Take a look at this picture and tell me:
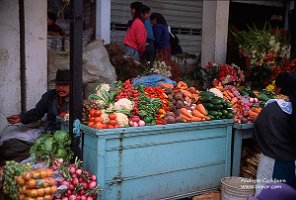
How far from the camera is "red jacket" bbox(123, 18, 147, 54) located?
654cm

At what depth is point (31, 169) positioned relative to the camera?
3391 millimetres

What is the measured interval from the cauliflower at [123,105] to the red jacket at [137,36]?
2817 millimetres

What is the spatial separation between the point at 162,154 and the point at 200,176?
663 millimetres

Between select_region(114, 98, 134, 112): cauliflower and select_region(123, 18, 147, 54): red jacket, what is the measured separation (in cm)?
282

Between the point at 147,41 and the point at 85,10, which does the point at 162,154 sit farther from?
the point at 85,10

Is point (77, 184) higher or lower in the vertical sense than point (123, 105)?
lower

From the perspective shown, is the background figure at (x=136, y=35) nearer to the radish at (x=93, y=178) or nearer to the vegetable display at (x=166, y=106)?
the vegetable display at (x=166, y=106)

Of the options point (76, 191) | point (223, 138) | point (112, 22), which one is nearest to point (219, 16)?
point (112, 22)

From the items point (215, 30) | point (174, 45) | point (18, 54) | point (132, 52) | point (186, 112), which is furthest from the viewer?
point (174, 45)

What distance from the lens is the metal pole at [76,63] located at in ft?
11.9

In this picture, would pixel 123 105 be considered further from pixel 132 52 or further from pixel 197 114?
pixel 132 52

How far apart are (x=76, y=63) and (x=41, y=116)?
4.22 ft

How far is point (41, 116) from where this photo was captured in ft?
15.2

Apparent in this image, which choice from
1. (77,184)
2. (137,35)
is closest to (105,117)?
(77,184)
